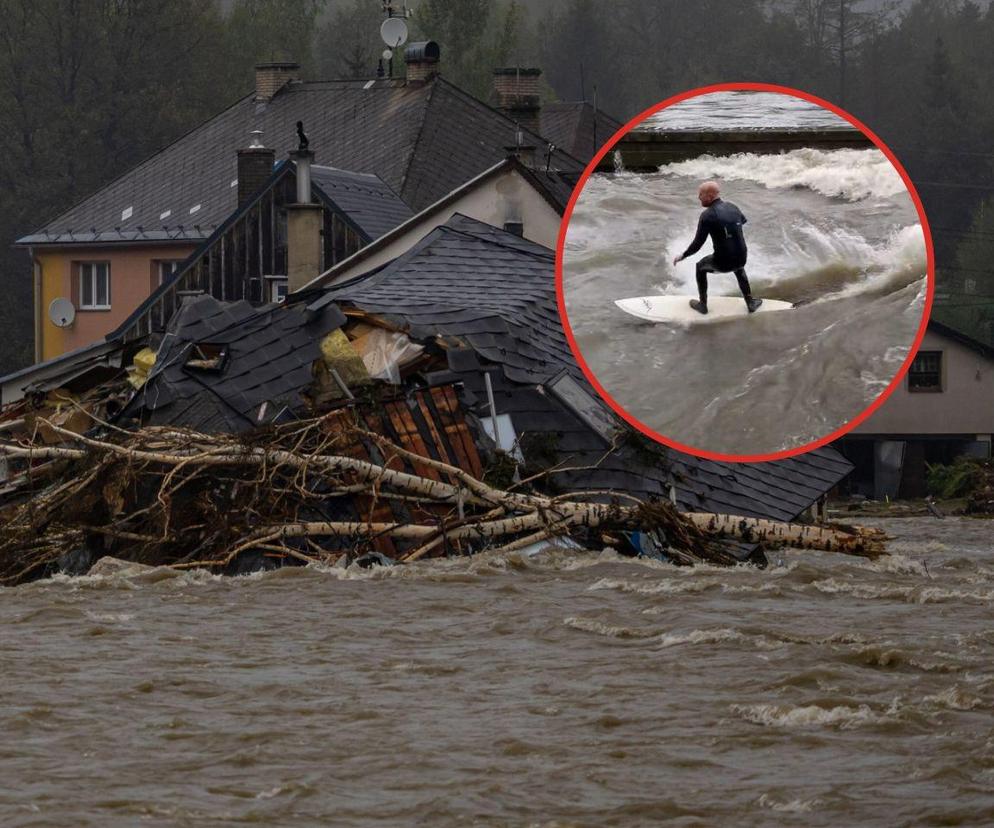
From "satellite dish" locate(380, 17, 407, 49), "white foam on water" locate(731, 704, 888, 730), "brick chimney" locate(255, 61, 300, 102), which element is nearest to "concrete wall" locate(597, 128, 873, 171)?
"white foam on water" locate(731, 704, 888, 730)

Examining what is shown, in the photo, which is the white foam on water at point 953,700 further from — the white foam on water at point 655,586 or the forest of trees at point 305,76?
the forest of trees at point 305,76

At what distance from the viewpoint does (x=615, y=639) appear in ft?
41.0

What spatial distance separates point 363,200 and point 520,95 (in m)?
11.1

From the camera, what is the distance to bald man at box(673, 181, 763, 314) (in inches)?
A: 185

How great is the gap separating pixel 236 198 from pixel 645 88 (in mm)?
48839

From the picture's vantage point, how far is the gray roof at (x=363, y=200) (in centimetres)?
3297

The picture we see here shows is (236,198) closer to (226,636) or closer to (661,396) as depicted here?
(226,636)

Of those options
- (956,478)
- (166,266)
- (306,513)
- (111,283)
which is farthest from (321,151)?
(306,513)

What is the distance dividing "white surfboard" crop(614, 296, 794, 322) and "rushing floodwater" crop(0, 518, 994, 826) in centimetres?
327

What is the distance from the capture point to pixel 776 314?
4.77 m

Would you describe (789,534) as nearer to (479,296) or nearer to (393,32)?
Result: (479,296)

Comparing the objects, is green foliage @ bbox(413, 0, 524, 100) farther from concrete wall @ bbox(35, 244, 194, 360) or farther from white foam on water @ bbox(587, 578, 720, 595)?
white foam on water @ bbox(587, 578, 720, 595)

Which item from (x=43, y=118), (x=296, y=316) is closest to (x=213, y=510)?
(x=296, y=316)

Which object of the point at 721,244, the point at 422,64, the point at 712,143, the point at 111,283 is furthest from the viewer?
the point at 422,64
